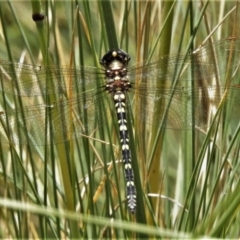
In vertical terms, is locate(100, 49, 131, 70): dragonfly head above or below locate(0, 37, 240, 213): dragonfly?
above

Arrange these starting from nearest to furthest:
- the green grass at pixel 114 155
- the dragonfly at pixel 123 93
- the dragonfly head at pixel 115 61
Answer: the green grass at pixel 114 155 → the dragonfly at pixel 123 93 → the dragonfly head at pixel 115 61

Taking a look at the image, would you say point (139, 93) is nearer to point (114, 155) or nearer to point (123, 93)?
point (123, 93)

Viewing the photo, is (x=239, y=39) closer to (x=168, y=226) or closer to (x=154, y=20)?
(x=154, y=20)

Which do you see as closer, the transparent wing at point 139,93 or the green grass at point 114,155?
the green grass at point 114,155

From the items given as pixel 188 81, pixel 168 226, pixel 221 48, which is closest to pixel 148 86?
pixel 188 81

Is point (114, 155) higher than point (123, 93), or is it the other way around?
point (123, 93)

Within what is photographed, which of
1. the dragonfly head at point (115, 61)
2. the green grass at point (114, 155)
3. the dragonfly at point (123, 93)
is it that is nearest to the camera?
the green grass at point (114, 155)

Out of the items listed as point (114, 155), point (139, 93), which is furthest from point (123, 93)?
point (114, 155)

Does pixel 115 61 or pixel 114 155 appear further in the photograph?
pixel 115 61
